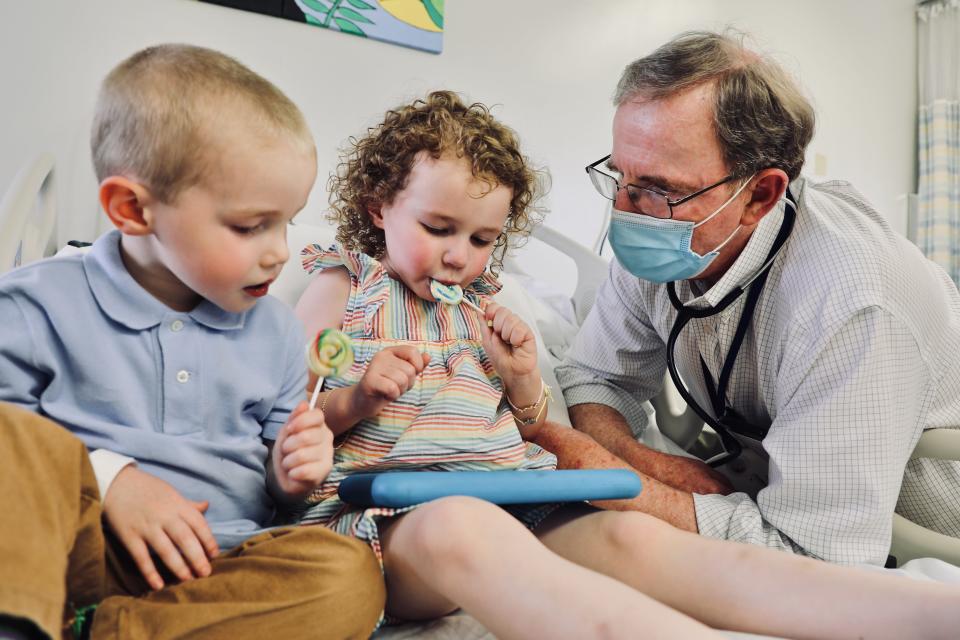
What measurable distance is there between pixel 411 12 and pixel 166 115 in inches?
81.4

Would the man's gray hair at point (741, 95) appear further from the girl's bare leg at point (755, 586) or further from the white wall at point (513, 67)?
the girl's bare leg at point (755, 586)

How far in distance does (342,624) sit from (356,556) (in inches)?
3.0

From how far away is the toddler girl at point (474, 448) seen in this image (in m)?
0.92


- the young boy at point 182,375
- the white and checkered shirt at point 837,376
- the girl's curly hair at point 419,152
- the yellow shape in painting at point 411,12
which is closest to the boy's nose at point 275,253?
the young boy at point 182,375

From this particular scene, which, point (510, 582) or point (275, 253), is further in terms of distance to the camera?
point (275, 253)

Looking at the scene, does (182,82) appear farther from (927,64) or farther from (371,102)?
(927,64)

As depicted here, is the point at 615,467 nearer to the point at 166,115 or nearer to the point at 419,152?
the point at 419,152

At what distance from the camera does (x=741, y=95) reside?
1.54 metres

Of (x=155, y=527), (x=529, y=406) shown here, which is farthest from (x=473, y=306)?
(x=155, y=527)

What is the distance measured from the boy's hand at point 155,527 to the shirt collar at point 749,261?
39.2 inches

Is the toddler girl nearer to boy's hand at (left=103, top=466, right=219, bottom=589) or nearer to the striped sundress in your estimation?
the striped sundress

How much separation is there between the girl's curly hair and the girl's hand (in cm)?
25

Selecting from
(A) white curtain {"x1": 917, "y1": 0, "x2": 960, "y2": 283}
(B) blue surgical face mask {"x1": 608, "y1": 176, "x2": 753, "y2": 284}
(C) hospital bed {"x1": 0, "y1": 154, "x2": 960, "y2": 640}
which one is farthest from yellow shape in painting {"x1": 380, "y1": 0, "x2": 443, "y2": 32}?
(A) white curtain {"x1": 917, "y1": 0, "x2": 960, "y2": 283}

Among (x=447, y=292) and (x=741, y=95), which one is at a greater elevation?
(x=741, y=95)
